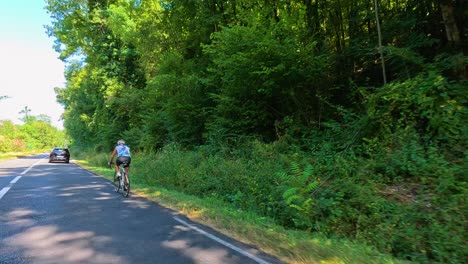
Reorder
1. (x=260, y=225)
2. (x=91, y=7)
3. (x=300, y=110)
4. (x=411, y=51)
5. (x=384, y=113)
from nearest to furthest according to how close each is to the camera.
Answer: (x=260, y=225) < (x=384, y=113) < (x=411, y=51) < (x=300, y=110) < (x=91, y=7)

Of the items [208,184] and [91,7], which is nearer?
[208,184]

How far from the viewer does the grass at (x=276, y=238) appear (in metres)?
5.73

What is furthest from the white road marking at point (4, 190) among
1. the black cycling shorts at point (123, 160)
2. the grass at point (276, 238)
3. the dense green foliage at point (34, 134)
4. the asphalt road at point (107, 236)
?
the dense green foliage at point (34, 134)

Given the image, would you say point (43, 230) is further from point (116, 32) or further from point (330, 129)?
point (116, 32)

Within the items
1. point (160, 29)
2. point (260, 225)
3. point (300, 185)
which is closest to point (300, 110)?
point (300, 185)

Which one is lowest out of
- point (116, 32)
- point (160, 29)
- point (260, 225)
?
point (260, 225)

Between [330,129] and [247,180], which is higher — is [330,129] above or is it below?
above

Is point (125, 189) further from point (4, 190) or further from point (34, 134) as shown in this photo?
point (34, 134)

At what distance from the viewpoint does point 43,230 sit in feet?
26.3

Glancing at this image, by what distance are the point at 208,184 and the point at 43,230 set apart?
18.8ft

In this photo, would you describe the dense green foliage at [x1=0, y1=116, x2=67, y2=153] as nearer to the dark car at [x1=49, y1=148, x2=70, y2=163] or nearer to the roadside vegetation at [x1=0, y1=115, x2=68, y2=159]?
the roadside vegetation at [x1=0, y1=115, x2=68, y2=159]

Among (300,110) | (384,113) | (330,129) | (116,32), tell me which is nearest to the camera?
(384,113)

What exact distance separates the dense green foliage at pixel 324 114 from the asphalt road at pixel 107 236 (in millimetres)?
2026

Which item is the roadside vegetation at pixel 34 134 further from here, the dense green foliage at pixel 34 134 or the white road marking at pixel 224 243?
the white road marking at pixel 224 243
